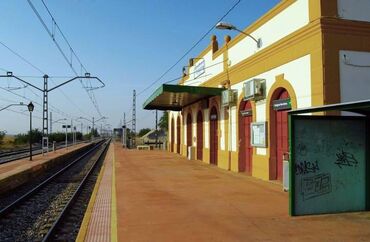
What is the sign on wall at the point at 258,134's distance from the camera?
17400 mm

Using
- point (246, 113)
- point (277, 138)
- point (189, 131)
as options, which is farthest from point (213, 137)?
point (277, 138)

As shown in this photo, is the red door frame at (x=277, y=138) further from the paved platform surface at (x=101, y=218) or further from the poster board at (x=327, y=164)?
the poster board at (x=327, y=164)

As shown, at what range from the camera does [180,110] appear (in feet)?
126

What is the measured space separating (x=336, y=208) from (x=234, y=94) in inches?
462

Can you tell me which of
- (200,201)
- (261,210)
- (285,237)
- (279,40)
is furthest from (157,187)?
(285,237)

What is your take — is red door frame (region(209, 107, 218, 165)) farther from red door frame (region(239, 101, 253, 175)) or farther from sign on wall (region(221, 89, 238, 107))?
red door frame (region(239, 101, 253, 175))

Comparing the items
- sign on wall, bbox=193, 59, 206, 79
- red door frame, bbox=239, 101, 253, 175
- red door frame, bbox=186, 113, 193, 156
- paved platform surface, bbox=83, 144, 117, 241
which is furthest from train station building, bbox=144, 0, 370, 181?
red door frame, bbox=186, 113, 193, 156

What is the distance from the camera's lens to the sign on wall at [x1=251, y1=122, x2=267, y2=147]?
17.4 metres

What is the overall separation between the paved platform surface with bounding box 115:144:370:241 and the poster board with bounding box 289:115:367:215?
0.33m

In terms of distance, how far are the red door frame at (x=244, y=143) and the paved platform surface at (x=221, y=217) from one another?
459 centimetres

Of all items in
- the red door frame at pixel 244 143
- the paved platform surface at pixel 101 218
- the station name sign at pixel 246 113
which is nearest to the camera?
the paved platform surface at pixel 101 218

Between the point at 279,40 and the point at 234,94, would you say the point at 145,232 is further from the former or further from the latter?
the point at 234,94

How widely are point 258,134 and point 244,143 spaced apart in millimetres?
2919

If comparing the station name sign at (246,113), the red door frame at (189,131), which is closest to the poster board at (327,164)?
the station name sign at (246,113)
